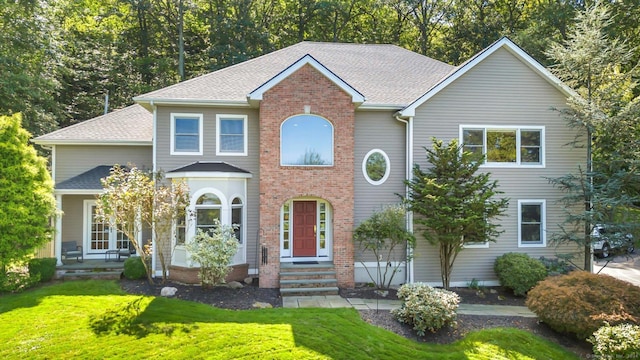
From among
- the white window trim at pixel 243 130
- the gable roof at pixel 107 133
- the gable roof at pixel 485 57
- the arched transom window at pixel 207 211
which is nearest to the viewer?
the arched transom window at pixel 207 211

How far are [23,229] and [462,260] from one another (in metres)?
14.2

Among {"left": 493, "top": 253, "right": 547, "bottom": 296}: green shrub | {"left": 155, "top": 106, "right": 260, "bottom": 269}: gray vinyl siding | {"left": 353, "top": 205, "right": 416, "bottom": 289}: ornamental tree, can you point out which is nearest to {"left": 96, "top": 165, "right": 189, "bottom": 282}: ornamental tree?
{"left": 155, "top": 106, "right": 260, "bottom": 269}: gray vinyl siding

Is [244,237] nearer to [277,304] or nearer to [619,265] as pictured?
[277,304]

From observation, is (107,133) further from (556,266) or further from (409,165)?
(556,266)

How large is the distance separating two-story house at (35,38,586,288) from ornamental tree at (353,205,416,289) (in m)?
0.41

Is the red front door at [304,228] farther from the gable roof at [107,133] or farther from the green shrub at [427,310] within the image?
the gable roof at [107,133]

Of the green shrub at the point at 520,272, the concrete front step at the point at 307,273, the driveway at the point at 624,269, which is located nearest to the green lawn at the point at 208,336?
the concrete front step at the point at 307,273

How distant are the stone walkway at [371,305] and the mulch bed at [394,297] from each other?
12.4 inches

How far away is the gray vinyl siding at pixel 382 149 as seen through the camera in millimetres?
12766

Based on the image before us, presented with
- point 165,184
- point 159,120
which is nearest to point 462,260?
point 165,184

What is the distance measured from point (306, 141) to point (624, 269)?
53.0 feet

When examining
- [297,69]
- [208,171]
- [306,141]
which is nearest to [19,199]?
[208,171]

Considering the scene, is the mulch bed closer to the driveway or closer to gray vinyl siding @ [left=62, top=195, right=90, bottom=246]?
gray vinyl siding @ [left=62, top=195, right=90, bottom=246]

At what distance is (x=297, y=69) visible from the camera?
11984 mm
